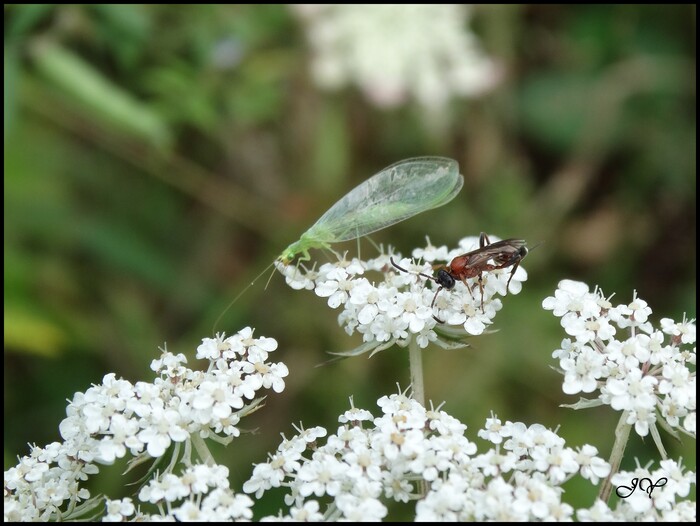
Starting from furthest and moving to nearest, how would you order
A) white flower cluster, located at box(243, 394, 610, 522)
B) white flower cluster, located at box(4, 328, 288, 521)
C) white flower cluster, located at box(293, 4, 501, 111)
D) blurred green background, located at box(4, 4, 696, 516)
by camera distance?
1. white flower cluster, located at box(293, 4, 501, 111)
2. blurred green background, located at box(4, 4, 696, 516)
3. white flower cluster, located at box(4, 328, 288, 521)
4. white flower cluster, located at box(243, 394, 610, 522)

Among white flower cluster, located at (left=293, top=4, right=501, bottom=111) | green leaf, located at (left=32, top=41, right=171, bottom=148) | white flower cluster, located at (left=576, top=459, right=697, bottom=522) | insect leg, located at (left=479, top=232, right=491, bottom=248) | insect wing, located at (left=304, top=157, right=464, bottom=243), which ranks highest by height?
white flower cluster, located at (left=293, top=4, right=501, bottom=111)

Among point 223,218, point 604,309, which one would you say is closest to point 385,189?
point 604,309

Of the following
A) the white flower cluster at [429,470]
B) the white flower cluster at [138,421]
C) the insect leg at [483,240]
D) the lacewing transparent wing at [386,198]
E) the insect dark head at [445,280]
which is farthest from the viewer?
the lacewing transparent wing at [386,198]

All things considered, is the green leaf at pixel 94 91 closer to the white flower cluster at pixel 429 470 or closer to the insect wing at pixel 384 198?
the insect wing at pixel 384 198

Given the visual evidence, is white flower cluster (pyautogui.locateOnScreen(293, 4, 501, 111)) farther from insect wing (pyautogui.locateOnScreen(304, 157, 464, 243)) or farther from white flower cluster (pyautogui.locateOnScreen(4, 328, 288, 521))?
white flower cluster (pyautogui.locateOnScreen(4, 328, 288, 521))

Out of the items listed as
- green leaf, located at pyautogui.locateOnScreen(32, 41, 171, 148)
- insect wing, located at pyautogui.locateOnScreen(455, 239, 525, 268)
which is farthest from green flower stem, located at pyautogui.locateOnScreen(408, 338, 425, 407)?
green leaf, located at pyautogui.locateOnScreen(32, 41, 171, 148)

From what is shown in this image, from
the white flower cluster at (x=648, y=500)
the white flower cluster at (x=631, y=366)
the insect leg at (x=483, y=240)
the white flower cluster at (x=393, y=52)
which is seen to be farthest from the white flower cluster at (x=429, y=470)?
the white flower cluster at (x=393, y=52)
